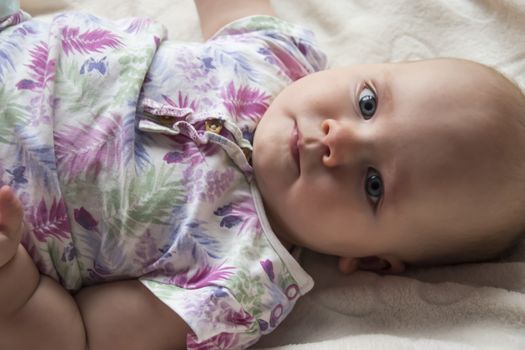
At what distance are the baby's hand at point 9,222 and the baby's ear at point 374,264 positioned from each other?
0.52 metres

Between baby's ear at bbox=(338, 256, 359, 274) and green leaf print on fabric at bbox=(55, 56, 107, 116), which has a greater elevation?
green leaf print on fabric at bbox=(55, 56, 107, 116)

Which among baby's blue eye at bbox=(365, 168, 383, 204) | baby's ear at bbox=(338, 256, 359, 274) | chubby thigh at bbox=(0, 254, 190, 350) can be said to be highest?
baby's blue eye at bbox=(365, 168, 383, 204)

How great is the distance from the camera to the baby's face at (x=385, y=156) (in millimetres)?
927

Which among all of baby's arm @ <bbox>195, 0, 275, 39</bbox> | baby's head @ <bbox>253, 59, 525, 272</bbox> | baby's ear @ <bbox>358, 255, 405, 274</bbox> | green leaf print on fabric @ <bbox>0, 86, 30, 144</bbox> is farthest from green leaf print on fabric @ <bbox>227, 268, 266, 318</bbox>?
baby's arm @ <bbox>195, 0, 275, 39</bbox>

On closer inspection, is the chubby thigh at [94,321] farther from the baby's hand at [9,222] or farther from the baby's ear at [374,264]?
the baby's ear at [374,264]

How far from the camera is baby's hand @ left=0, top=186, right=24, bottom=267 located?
2.57 ft

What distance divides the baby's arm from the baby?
25cm

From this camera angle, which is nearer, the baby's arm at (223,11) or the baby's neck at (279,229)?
the baby's neck at (279,229)

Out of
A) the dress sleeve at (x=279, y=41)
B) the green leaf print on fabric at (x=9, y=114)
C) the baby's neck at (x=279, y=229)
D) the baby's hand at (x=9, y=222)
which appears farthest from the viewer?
the dress sleeve at (x=279, y=41)

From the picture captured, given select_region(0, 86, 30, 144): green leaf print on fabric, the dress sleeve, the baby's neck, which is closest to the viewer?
select_region(0, 86, 30, 144): green leaf print on fabric

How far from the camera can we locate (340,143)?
0.93 m

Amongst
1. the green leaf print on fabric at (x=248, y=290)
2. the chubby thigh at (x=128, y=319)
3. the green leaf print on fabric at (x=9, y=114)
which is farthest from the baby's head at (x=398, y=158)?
the green leaf print on fabric at (x=9, y=114)

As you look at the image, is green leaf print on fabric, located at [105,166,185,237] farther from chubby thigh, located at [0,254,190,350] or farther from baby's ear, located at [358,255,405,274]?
baby's ear, located at [358,255,405,274]

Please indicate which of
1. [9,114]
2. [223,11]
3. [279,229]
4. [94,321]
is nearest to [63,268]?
[94,321]
